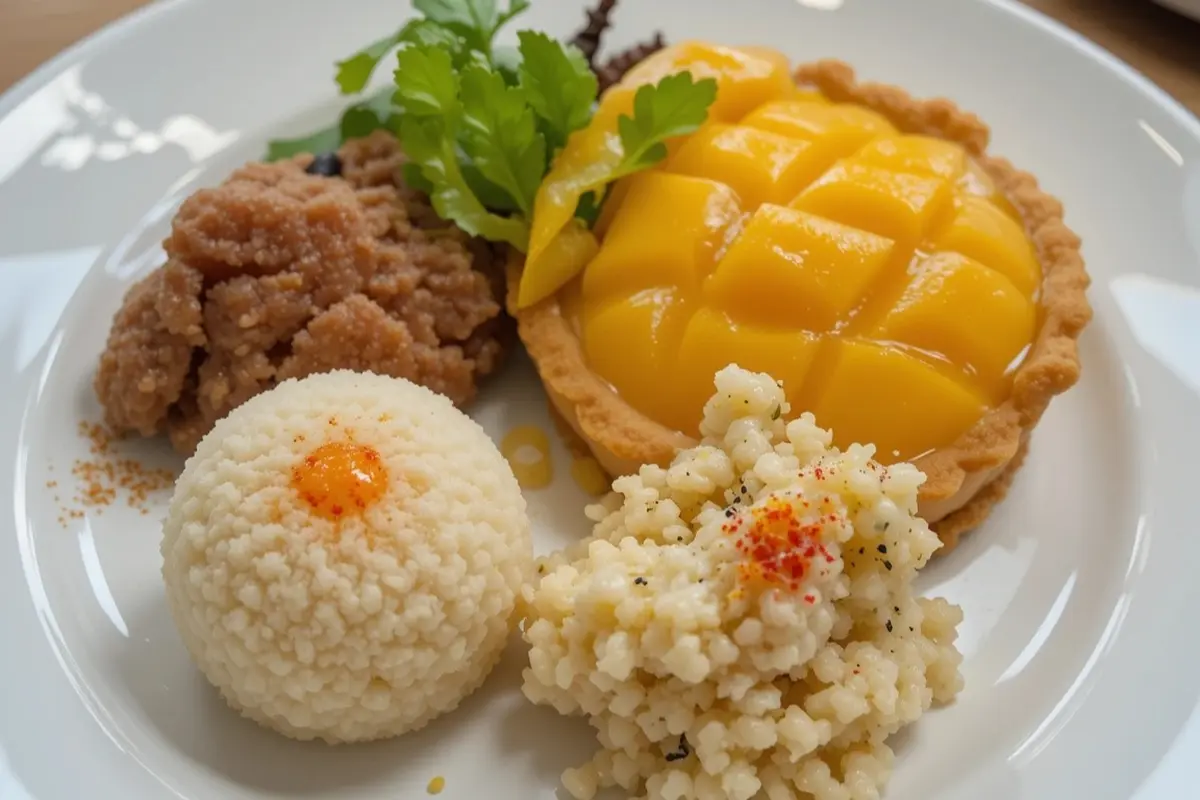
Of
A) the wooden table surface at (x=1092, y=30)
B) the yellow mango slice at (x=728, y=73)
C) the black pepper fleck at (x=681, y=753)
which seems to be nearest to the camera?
the black pepper fleck at (x=681, y=753)

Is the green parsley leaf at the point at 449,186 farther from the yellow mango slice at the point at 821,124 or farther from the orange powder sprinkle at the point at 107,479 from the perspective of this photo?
the orange powder sprinkle at the point at 107,479

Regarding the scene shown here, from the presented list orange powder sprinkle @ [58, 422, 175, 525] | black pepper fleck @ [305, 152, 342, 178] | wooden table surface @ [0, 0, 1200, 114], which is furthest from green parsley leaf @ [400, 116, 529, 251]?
wooden table surface @ [0, 0, 1200, 114]

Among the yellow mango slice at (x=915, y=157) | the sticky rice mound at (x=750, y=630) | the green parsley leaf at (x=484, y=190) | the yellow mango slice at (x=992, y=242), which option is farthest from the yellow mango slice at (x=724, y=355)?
the green parsley leaf at (x=484, y=190)

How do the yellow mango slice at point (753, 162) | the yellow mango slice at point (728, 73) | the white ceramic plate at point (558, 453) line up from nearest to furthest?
the white ceramic plate at point (558, 453), the yellow mango slice at point (753, 162), the yellow mango slice at point (728, 73)

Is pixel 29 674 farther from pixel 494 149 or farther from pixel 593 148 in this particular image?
pixel 593 148

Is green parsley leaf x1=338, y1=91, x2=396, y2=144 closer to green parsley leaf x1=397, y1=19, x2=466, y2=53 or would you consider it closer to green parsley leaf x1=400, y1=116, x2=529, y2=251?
green parsley leaf x1=397, y1=19, x2=466, y2=53

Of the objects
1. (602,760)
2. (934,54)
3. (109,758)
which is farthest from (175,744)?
(934,54)
